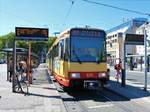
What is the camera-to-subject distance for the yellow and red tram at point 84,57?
1845 centimetres

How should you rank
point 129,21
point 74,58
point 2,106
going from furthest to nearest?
point 129,21
point 74,58
point 2,106

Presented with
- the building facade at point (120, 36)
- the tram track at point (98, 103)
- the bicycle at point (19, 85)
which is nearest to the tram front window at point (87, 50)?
the tram track at point (98, 103)

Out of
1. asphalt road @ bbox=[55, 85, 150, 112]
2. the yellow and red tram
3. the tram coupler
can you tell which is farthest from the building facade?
the tram coupler

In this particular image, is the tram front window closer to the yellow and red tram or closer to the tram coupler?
the yellow and red tram

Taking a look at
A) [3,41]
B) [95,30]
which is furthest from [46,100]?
[3,41]

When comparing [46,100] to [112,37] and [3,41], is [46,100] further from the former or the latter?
[3,41]

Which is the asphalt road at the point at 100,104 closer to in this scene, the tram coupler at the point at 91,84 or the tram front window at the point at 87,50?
the tram coupler at the point at 91,84

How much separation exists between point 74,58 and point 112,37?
106805 millimetres

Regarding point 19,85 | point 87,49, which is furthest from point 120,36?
point 19,85

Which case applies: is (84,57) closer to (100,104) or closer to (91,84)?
(91,84)

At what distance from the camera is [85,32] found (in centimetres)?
1909

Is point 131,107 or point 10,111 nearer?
point 10,111

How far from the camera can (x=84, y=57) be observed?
18.7m

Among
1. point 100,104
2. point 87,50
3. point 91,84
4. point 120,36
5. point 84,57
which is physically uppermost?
point 120,36
